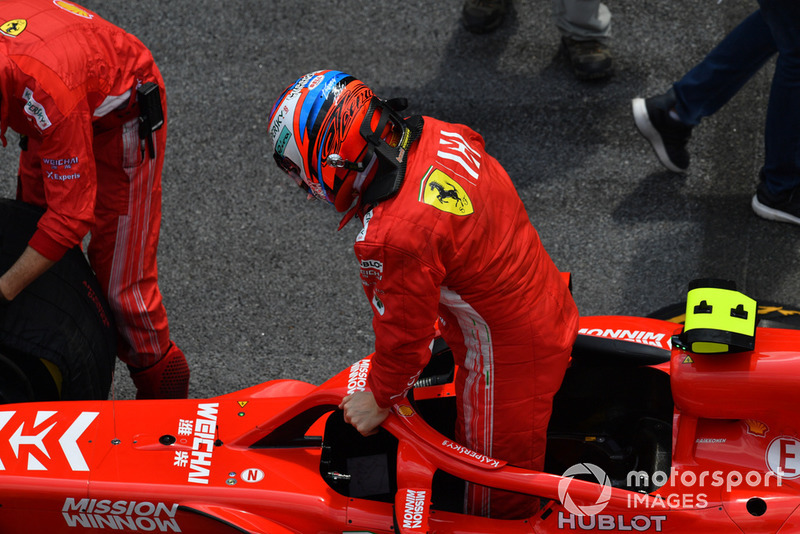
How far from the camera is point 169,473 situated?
2.61 metres

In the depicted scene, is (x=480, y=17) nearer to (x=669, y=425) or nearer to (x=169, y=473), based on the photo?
(x=669, y=425)

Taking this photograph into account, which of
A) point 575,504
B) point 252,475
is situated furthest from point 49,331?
point 575,504

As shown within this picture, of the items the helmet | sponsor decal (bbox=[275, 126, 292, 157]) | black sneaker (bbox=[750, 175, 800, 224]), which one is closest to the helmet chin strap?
the helmet

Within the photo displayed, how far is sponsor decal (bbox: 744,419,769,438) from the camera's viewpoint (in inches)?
100

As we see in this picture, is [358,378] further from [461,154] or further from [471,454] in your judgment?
[461,154]

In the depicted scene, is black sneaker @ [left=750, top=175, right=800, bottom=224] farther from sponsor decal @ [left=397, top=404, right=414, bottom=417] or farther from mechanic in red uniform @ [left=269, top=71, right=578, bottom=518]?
sponsor decal @ [left=397, top=404, right=414, bottom=417]

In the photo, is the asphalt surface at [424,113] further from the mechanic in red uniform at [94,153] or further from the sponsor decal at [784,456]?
the sponsor decal at [784,456]

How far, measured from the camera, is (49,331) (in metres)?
2.86

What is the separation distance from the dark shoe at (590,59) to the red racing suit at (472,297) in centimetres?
234

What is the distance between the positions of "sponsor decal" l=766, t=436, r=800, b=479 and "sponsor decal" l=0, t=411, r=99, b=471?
210cm

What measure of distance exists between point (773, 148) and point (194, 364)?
2.87 m

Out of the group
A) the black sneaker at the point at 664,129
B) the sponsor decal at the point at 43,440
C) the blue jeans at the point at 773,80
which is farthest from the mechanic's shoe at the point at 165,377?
the blue jeans at the point at 773,80

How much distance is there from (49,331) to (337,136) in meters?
1.35

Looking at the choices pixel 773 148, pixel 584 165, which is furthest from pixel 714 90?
pixel 584 165
